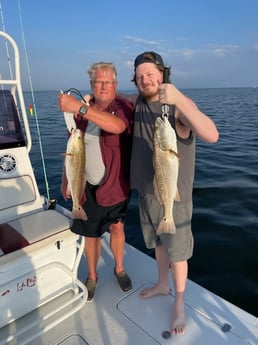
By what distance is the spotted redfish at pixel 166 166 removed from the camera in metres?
2.02

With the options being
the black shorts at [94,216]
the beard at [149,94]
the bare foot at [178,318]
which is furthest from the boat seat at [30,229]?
the beard at [149,94]

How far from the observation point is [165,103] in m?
1.99

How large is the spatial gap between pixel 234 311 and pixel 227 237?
245cm

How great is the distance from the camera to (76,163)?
2.45 metres

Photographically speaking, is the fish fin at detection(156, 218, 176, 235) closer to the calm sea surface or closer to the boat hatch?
the boat hatch

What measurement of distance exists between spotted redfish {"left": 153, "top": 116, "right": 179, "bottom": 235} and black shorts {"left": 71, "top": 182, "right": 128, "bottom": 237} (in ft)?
2.35

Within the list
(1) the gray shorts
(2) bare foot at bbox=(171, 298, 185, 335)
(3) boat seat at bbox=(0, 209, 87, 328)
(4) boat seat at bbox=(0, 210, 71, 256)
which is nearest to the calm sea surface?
(2) bare foot at bbox=(171, 298, 185, 335)

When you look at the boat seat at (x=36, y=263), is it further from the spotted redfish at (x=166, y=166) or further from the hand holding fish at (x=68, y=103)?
the hand holding fish at (x=68, y=103)

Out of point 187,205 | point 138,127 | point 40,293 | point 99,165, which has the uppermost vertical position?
point 138,127

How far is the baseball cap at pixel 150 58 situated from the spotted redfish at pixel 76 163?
29.2 inches

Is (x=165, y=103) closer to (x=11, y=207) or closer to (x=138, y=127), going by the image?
(x=138, y=127)

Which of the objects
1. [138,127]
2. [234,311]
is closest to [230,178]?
[234,311]

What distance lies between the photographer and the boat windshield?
345cm

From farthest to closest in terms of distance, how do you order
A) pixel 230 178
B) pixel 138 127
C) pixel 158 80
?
pixel 230 178
pixel 138 127
pixel 158 80
